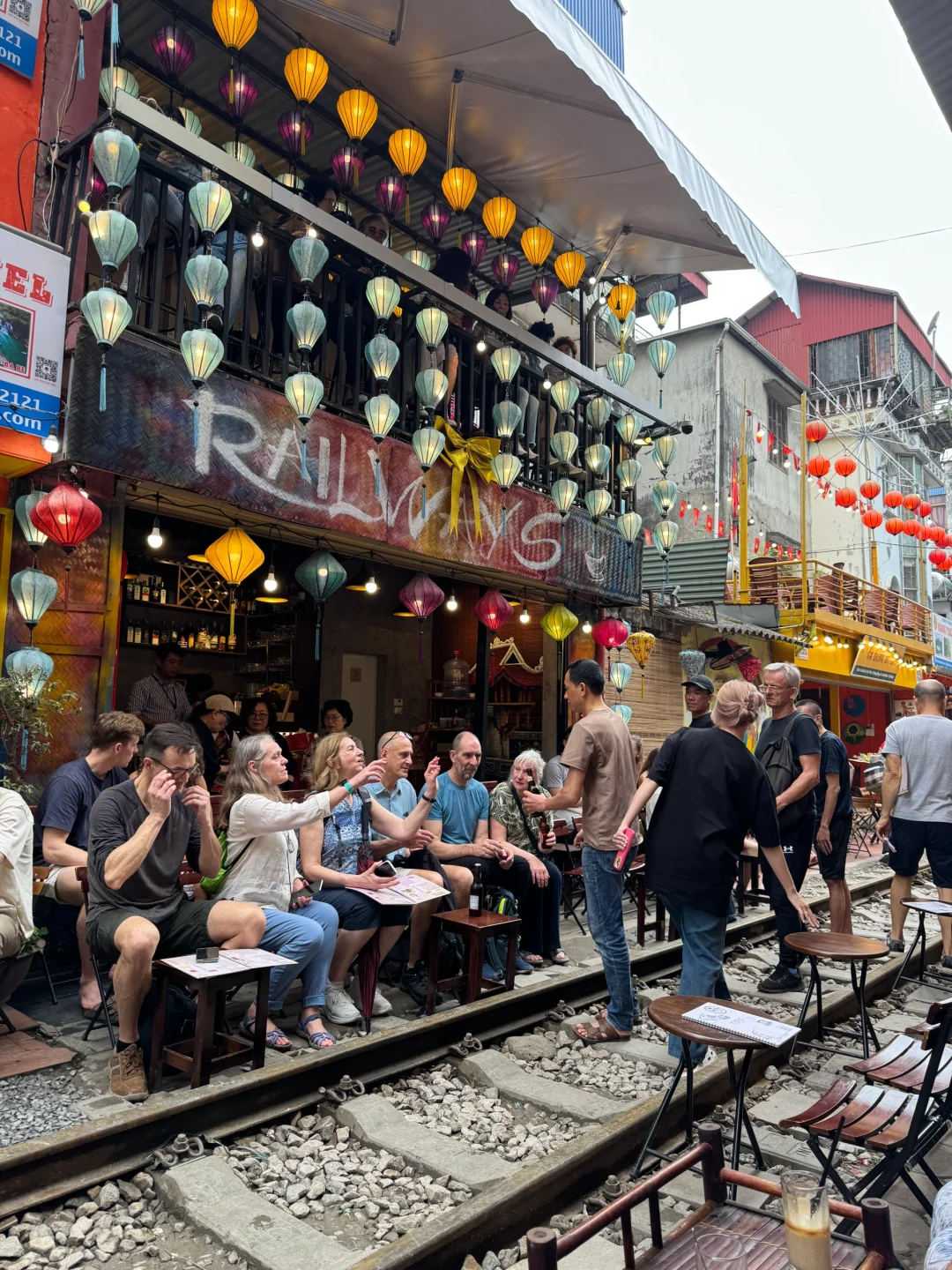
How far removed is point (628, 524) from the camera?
464 inches

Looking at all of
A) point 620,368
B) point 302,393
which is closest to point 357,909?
point 302,393

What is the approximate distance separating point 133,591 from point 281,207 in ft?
19.1

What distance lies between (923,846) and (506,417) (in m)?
5.82

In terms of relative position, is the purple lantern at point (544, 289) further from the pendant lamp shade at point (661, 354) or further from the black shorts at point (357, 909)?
the black shorts at point (357, 909)

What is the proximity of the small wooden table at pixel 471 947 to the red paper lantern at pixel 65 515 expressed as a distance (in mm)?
3446

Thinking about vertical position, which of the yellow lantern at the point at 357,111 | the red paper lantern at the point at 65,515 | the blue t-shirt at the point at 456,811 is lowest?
the blue t-shirt at the point at 456,811

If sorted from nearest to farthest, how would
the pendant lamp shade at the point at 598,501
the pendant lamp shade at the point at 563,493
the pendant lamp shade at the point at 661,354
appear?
the pendant lamp shade at the point at 563,493, the pendant lamp shade at the point at 661,354, the pendant lamp shade at the point at 598,501

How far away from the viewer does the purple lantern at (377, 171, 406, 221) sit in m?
8.33

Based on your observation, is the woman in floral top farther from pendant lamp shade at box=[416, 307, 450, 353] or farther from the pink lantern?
pendant lamp shade at box=[416, 307, 450, 353]

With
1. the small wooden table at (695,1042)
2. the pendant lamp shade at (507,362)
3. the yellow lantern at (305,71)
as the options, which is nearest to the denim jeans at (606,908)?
the small wooden table at (695,1042)

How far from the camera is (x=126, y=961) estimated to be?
3.98m

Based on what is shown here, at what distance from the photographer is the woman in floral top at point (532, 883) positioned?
259 inches

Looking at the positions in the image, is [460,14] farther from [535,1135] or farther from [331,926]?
[535,1135]

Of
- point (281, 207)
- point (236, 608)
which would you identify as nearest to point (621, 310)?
point (281, 207)
